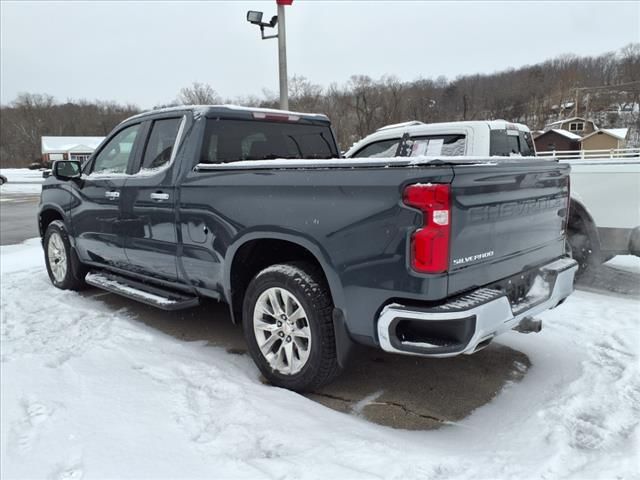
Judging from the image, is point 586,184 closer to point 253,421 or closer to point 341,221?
point 341,221

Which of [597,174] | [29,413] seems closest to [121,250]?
[29,413]

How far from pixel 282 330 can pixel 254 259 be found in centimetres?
63

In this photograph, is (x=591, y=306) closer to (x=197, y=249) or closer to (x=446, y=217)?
(x=446, y=217)

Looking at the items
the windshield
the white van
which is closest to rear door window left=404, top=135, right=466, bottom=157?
Result: the white van

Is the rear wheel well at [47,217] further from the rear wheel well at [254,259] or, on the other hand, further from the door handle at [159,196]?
the rear wheel well at [254,259]

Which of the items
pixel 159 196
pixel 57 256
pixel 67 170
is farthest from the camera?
pixel 57 256

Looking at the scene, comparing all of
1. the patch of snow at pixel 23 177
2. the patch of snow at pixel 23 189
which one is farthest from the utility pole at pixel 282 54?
the patch of snow at pixel 23 177

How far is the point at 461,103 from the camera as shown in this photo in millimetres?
89062

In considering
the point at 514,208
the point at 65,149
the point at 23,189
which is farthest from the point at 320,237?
the point at 65,149

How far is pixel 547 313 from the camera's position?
15.6 ft

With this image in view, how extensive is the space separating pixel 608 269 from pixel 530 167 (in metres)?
4.50

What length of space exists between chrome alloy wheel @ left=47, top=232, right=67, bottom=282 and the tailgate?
4802 mm

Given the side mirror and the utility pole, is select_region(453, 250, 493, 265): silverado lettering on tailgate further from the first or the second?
the utility pole

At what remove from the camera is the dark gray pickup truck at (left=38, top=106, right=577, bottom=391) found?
2.60m
